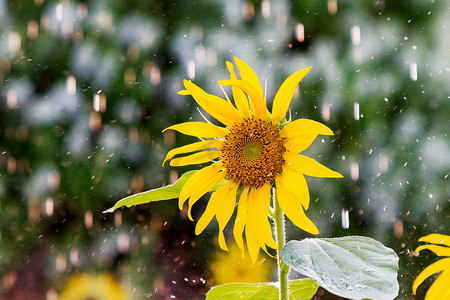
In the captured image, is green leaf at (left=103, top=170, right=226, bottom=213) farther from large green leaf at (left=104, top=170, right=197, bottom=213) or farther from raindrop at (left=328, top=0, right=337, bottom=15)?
raindrop at (left=328, top=0, right=337, bottom=15)

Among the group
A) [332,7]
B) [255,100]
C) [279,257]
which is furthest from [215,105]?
[332,7]

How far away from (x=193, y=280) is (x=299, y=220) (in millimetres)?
2083

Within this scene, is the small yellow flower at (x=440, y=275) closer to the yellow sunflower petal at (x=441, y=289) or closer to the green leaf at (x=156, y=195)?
the yellow sunflower petal at (x=441, y=289)

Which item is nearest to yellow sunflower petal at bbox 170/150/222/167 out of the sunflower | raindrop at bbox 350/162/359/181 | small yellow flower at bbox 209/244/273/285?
the sunflower

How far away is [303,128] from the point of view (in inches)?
18.1

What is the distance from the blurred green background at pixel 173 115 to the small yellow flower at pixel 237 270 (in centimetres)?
14

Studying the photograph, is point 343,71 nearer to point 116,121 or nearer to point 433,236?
point 116,121

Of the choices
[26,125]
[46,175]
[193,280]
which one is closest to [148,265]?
[193,280]

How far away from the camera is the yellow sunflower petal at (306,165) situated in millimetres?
440

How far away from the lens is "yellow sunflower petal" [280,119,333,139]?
44 cm

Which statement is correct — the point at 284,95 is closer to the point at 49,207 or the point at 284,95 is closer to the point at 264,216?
the point at 264,216

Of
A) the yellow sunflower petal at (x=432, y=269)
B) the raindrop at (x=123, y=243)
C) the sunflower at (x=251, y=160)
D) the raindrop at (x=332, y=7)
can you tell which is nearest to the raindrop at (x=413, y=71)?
the raindrop at (x=332, y=7)

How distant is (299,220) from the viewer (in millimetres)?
450

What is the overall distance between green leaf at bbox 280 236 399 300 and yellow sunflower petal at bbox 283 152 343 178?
0.05 meters
